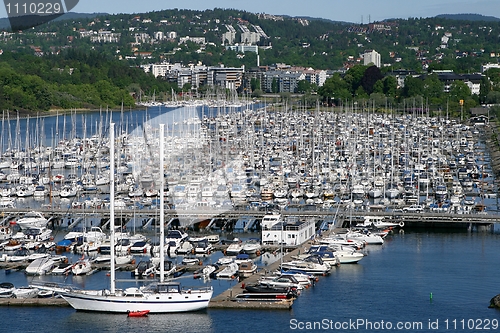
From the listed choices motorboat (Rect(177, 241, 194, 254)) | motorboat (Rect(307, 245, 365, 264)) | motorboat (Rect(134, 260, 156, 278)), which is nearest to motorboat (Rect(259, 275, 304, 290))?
motorboat (Rect(134, 260, 156, 278))

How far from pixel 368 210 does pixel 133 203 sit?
4.56 m

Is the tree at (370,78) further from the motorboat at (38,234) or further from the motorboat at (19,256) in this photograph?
the motorboat at (19,256)

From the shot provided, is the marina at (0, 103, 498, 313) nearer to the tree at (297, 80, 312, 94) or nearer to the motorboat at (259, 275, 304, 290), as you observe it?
the motorboat at (259, 275, 304, 290)

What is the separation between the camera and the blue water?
13461mm

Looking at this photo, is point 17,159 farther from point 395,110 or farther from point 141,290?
point 395,110

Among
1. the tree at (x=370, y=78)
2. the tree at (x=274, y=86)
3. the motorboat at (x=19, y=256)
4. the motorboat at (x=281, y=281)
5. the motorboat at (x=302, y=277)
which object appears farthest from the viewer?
the tree at (x=274, y=86)

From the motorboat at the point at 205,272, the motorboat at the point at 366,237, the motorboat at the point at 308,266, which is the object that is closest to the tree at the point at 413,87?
the motorboat at the point at 366,237

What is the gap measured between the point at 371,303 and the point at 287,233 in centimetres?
343

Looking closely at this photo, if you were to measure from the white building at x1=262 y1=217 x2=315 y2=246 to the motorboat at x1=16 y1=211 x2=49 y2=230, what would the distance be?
13.5 feet

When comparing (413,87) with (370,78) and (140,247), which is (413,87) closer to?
(370,78)

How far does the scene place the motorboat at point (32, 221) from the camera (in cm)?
1928

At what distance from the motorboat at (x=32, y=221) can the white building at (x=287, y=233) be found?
4.11 m

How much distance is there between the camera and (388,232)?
769 inches

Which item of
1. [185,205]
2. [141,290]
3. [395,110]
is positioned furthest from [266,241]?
[395,110]
